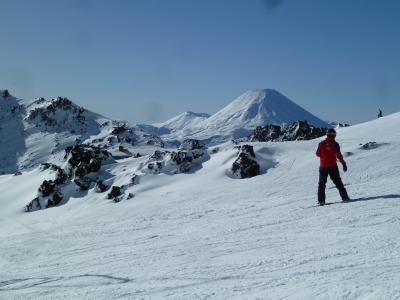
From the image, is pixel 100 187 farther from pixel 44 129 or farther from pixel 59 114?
pixel 59 114

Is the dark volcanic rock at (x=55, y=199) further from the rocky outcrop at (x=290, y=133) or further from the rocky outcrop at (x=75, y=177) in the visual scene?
the rocky outcrop at (x=290, y=133)

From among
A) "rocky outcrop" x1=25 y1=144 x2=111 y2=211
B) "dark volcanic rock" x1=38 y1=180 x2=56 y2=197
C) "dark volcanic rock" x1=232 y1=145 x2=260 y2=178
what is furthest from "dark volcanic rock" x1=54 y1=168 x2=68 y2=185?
"dark volcanic rock" x1=232 y1=145 x2=260 y2=178

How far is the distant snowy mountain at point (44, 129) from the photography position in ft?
330

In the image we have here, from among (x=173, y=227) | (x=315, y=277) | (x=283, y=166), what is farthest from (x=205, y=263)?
(x=283, y=166)

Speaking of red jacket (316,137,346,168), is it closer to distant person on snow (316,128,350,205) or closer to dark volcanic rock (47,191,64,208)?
distant person on snow (316,128,350,205)

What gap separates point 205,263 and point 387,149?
447 inches

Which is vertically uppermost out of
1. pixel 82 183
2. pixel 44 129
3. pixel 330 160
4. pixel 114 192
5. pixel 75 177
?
pixel 44 129

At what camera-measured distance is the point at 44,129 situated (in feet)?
389

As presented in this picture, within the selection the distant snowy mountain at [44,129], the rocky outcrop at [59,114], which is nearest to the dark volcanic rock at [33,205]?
the distant snowy mountain at [44,129]

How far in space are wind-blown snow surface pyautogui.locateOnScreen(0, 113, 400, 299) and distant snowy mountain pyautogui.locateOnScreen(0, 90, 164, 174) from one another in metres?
76.7

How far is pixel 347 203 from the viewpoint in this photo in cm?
1062

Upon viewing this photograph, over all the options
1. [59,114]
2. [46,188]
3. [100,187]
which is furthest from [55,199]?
[59,114]

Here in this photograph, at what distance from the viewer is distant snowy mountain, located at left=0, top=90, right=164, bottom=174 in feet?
330

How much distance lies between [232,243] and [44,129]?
11782 cm
